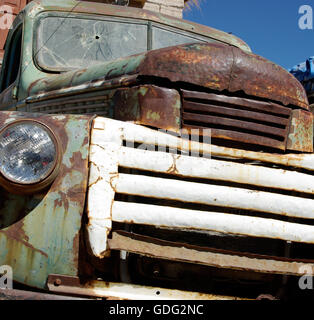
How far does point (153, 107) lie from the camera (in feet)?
7.20

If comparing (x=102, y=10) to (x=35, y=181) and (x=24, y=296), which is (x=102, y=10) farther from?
(x=24, y=296)

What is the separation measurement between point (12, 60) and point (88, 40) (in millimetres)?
713

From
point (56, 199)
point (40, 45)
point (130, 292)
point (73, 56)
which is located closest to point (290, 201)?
point (130, 292)

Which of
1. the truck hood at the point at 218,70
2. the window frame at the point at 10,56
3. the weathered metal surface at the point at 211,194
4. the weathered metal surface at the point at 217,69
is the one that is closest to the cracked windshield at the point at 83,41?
the window frame at the point at 10,56

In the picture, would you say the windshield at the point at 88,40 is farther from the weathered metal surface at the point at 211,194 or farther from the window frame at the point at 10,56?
the weathered metal surface at the point at 211,194

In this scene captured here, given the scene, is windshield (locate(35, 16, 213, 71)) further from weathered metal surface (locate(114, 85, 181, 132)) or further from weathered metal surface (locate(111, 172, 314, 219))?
weathered metal surface (locate(111, 172, 314, 219))

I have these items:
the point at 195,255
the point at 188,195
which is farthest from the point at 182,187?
the point at 195,255

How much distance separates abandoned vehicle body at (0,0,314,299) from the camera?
192 centimetres

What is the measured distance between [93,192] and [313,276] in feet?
3.63

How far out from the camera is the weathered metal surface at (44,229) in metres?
1.92

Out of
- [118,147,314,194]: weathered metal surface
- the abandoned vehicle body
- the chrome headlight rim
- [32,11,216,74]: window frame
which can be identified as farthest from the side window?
[118,147,314,194]: weathered metal surface

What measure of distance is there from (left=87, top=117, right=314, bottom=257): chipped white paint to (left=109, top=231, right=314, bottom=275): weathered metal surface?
0.23 ft
